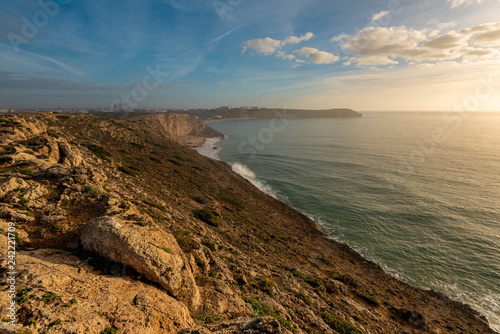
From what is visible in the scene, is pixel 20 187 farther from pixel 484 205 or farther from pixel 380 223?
pixel 484 205

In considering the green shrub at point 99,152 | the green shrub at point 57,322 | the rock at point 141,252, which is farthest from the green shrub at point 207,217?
the green shrub at point 57,322

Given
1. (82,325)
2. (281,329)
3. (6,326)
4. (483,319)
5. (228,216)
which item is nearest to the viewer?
(6,326)

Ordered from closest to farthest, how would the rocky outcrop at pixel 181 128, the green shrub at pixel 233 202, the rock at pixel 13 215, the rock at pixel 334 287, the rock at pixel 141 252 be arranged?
1. the rock at pixel 141 252
2. the rock at pixel 13 215
3. the rock at pixel 334 287
4. the green shrub at pixel 233 202
5. the rocky outcrop at pixel 181 128

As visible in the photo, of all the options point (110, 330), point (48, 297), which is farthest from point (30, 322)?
point (110, 330)

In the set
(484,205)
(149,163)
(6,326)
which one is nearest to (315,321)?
(6,326)

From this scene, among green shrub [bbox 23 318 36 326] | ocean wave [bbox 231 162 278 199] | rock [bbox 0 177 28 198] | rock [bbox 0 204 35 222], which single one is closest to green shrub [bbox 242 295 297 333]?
green shrub [bbox 23 318 36 326]

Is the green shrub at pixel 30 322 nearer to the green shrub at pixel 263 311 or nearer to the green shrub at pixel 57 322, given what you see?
the green shrub at pixel 57 322

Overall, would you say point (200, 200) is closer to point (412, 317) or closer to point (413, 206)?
point (412, 317)
